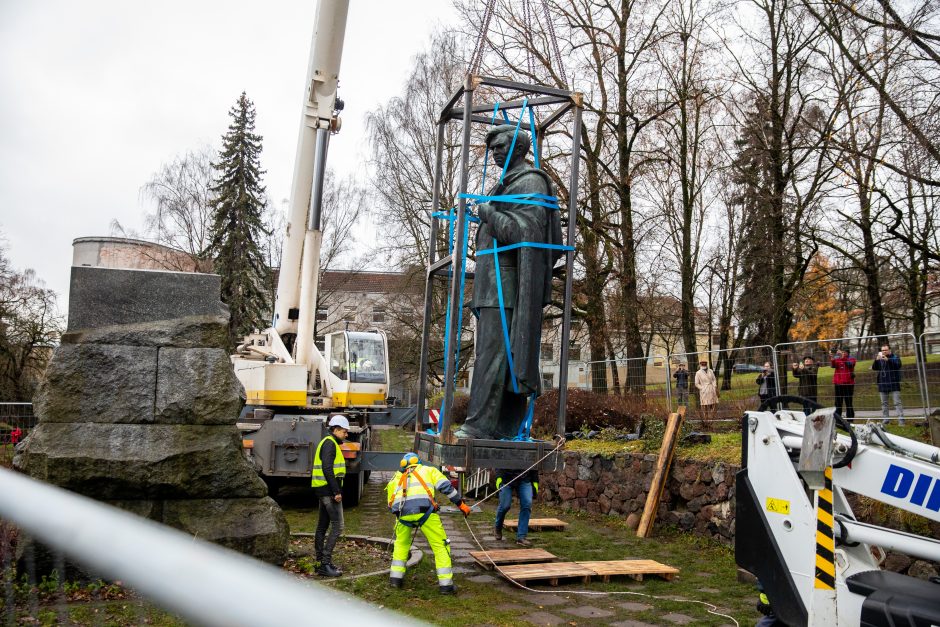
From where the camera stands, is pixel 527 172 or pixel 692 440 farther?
pixel 692 440

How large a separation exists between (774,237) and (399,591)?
51.8 feet

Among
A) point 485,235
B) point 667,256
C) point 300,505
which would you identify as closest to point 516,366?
point 485,235

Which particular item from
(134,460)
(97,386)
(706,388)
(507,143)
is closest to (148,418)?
(134,460)

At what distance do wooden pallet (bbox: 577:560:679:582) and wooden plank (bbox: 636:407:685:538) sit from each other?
2.34 meters

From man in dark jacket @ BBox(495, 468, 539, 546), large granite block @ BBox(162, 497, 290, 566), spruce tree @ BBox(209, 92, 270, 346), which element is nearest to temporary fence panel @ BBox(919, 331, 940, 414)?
man in dark jacket @ BBox(495, 468, 539, 546)

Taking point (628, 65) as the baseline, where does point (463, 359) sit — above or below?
below

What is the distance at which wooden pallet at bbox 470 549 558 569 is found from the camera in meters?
8.32

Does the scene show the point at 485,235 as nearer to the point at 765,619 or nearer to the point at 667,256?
the point at 765,619

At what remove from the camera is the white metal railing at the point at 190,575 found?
0.80m

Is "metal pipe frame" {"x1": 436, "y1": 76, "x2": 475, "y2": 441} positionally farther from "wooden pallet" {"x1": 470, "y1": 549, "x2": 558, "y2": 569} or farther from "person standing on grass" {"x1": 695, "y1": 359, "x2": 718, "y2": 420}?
"person standing on grass" {"x1": 695, "y1": 359, "x2": 718, "y2": 420}

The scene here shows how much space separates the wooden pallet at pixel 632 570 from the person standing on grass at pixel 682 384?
6.39m

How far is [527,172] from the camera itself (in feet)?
23.0

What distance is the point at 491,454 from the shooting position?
→ 257 inches

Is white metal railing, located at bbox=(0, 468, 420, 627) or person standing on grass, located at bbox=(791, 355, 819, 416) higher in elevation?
person standing on grass, located at bbox=(791, 355, 819, 416)
